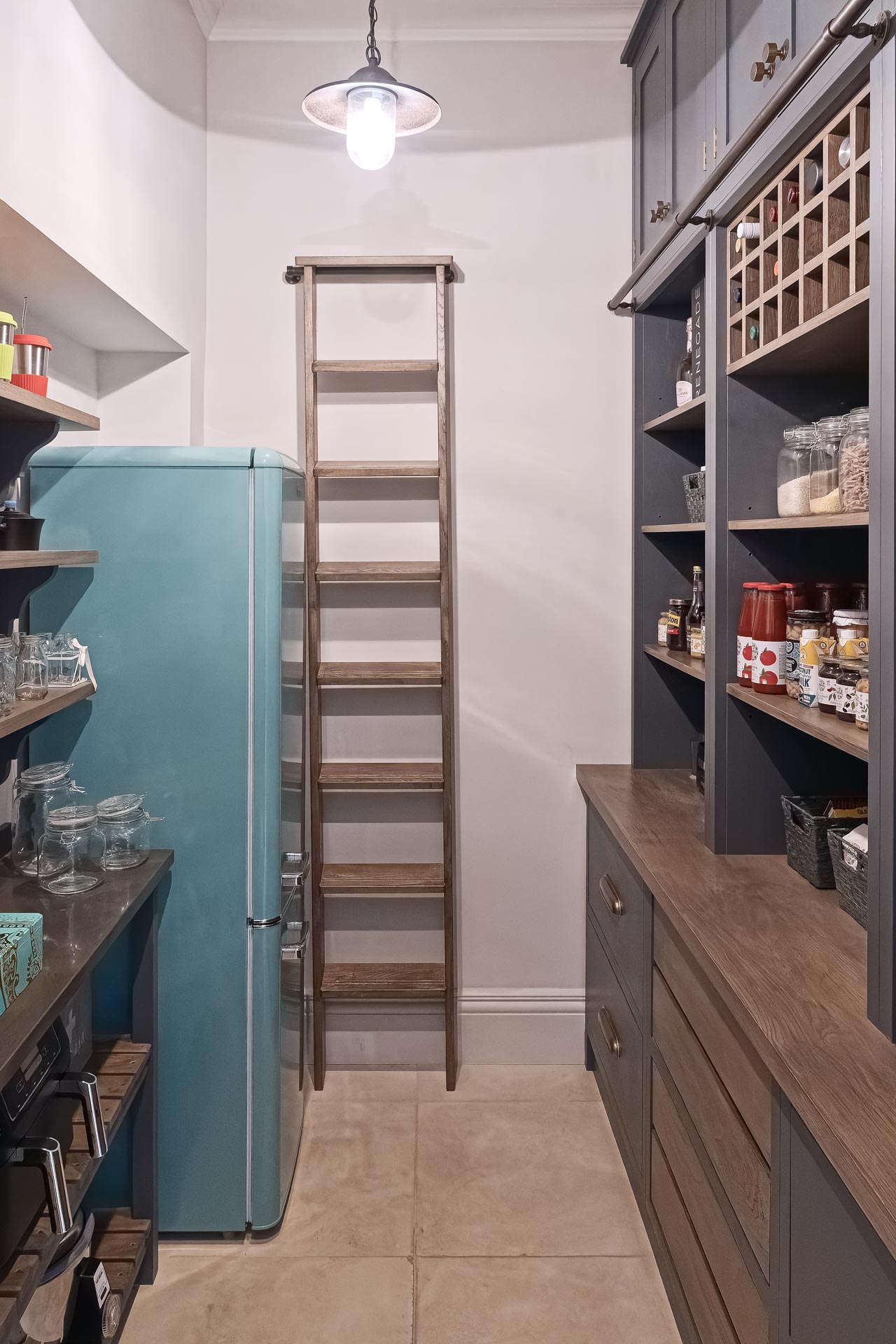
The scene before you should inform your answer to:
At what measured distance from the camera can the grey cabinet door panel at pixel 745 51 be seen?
1636mm

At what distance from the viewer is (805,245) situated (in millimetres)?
1679

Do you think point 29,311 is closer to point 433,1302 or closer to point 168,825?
point 168,825

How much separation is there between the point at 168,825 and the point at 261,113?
2072 millimetres

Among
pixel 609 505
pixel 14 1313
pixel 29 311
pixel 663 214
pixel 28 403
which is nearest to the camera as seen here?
pixel 14 1313

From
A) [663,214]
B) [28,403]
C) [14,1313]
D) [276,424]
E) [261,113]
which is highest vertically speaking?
[261,113]

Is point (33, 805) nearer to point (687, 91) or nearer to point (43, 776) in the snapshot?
point (43, 776)

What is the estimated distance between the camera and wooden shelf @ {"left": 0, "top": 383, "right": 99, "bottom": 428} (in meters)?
1.55

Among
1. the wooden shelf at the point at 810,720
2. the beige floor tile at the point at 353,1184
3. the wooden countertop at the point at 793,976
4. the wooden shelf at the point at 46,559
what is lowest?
the beige floor tile at the point at 353,1184

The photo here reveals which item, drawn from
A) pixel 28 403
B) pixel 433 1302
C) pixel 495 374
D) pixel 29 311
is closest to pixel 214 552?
pixel 28 403

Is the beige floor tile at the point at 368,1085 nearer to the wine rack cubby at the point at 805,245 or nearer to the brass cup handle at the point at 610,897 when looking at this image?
the brass cup handle at the point at 610,897

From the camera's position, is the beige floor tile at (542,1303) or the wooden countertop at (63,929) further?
the beige floor tile at (542,1303)

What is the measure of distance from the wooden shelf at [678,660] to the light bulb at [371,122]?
140cm

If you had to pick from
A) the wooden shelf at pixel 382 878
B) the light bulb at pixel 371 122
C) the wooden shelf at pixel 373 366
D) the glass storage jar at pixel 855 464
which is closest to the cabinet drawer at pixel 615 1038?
the wooden shelf at pixel 382 878

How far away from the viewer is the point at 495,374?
2826 mm
